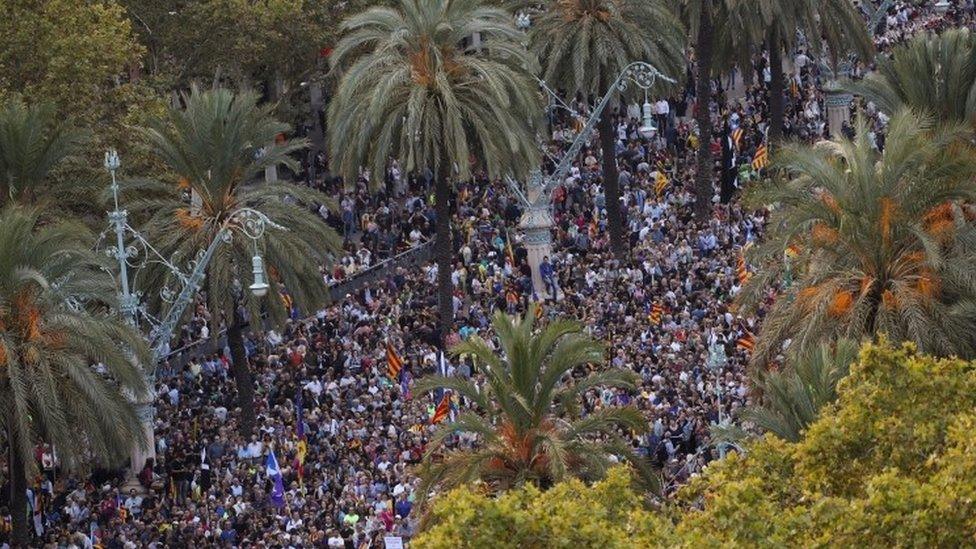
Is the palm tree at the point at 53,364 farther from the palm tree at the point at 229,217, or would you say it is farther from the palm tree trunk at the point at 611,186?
the palm tree trunk at the point at 611,186

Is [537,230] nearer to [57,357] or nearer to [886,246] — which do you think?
[57,357]

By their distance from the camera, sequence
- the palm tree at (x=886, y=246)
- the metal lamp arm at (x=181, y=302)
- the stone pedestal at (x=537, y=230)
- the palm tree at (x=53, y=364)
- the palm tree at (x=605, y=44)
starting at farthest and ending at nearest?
the palm tree at (x=605, y=44), the stone pedestal at (x=537, y=230), the metal lamp arm at (x=181, y=302), the palm tree at (x=53, y=364), the palm tree at (x=886, y=246)

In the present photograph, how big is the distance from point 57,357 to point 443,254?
11736 millimetres

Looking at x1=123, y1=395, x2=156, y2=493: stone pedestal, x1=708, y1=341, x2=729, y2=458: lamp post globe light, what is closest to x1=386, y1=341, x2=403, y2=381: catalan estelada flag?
x1=123, y1=395, x2=156, y2=493: stone pedestal

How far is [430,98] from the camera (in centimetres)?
5841

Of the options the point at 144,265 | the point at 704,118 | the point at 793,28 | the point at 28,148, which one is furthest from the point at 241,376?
the point at 793,28

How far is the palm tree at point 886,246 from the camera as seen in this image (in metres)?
43.9

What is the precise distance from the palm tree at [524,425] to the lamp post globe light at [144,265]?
10.2m

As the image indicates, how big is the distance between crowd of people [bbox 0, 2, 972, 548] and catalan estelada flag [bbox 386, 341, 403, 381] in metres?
0.15

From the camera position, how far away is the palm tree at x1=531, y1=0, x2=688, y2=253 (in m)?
64.0

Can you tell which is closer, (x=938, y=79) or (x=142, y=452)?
(x=142, y=452)

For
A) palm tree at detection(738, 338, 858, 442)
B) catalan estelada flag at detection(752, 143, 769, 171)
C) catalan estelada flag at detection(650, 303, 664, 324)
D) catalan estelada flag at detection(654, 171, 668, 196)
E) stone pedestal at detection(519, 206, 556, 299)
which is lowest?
palm tree at detection(738, 338, 858, 442)

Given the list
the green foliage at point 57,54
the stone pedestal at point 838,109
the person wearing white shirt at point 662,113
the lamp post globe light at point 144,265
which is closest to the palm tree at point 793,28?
the stone pedestal at point 838,109

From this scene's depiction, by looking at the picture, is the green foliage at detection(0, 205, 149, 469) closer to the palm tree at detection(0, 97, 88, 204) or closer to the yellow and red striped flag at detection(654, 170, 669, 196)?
the palm tree at detection(0, 97, 88, 204)
